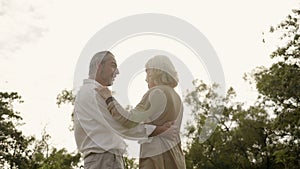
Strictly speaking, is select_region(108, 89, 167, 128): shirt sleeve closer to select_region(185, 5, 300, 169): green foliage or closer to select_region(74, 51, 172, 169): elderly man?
select_region(74, 51, 172, 169): elderly man

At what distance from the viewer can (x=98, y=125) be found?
9.55 feet

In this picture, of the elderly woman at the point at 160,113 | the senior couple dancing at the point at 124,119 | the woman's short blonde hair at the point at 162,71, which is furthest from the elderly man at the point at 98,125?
the woman's short blonde hair at the point at 162,71

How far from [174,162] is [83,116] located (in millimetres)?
971

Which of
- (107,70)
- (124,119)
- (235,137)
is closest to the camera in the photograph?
(124,119)

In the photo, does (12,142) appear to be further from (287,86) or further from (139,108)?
(139,108)

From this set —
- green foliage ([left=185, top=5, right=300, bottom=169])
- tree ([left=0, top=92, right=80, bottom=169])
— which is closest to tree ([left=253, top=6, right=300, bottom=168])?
green foliage ([left=185, top=5, right=300, bottom=169])

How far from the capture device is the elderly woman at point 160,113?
A: 3.40 meters

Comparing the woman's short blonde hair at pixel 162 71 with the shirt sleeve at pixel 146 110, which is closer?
the shirt sleeve at pixel 146 110

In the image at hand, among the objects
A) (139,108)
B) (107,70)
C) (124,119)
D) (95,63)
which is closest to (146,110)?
(139,108)

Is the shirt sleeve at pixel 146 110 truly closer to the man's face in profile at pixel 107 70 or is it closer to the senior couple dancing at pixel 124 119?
the senior couple dancing at pixel 124 119

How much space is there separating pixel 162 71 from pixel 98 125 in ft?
3.38

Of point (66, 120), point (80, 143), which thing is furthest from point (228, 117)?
point (80, 143)

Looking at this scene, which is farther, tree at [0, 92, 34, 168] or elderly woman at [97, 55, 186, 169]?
tree at [0, 92, 34, 168]

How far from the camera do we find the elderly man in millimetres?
2868
